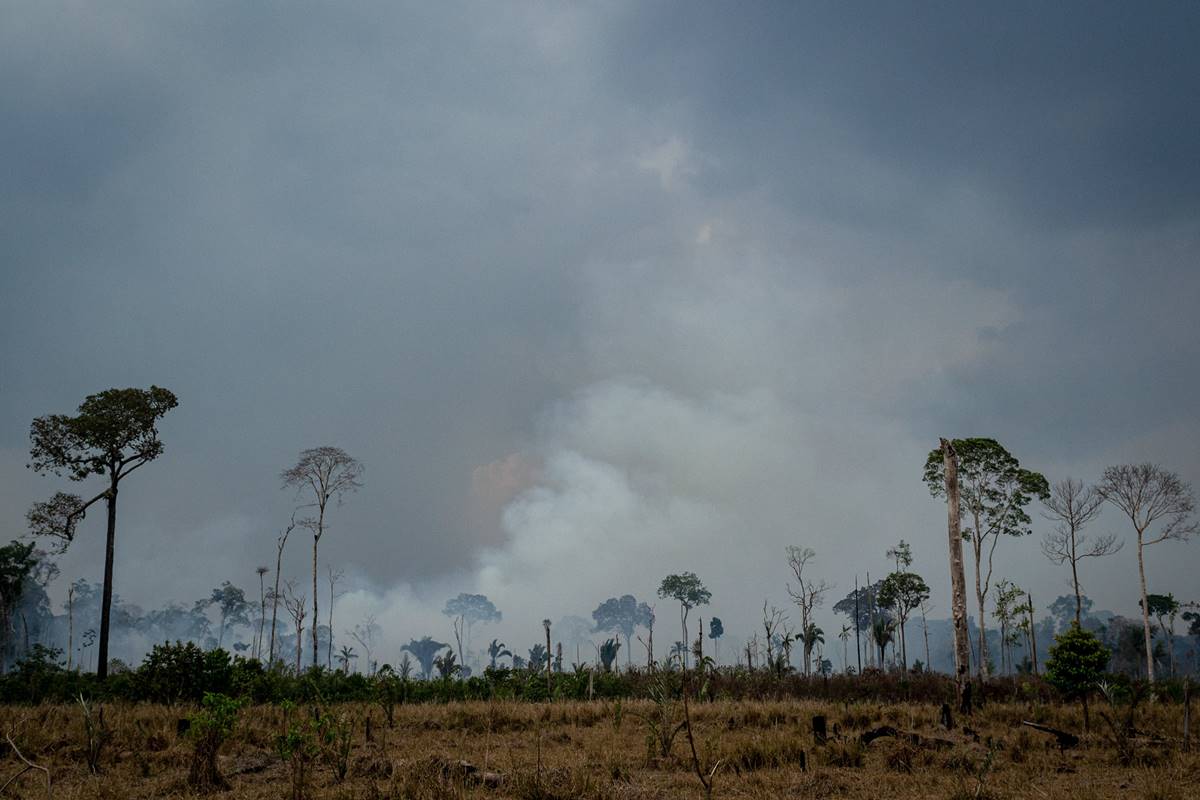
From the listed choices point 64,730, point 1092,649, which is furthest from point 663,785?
point 1092,649

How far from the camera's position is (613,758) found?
11617 mm

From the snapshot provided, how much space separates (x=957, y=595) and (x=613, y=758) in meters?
11.7

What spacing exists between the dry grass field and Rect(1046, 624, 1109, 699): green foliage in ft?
9.62

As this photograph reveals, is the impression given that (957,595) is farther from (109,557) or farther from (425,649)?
(425,649)

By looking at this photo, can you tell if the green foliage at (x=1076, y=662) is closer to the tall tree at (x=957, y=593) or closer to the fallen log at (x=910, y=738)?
the tall tree at (x=957, y=593)

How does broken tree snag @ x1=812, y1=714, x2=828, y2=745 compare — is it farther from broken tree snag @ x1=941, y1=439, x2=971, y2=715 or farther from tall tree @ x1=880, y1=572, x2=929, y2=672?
tall tree @ x1=880, y1=572, x2=929, y2=672

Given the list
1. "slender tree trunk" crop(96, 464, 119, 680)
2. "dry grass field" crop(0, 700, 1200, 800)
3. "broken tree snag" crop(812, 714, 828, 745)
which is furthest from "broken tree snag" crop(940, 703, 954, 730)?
"slender tree trunk" crop(96, 464, 119, 680)

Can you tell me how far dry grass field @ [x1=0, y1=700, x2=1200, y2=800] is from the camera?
953 centimetres

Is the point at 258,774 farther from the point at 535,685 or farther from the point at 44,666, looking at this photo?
the point at 44,666

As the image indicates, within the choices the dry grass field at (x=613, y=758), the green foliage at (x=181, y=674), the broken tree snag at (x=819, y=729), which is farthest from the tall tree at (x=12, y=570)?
the broken tree snag at (x=819, y=729)

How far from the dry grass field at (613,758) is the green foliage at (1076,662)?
115 inches

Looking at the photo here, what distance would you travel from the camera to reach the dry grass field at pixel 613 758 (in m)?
9.53

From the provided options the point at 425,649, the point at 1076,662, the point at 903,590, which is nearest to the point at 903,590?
the point at 903,590

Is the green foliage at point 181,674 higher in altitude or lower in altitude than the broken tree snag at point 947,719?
higher
